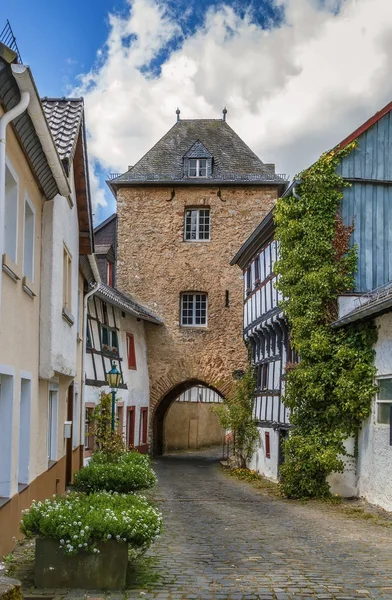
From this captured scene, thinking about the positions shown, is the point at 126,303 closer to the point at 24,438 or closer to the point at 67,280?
the point at 67,280

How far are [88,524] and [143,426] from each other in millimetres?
24071

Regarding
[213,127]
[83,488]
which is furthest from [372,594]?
[213,127]

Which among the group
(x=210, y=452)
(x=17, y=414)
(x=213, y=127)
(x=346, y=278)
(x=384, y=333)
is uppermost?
(x=213, y=127)

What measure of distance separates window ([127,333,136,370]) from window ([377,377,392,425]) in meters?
13.9

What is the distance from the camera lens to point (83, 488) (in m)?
13.9

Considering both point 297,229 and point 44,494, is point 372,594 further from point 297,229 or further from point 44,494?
point 297,229

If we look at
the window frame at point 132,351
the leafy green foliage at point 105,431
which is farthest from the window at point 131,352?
the leafy green foliage at point 105,431

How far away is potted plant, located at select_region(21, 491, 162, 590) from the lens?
7.22m

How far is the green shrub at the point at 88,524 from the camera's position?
7.20 metres

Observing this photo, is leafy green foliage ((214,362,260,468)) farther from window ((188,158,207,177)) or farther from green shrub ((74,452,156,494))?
green shrub ((74,452,156,494))

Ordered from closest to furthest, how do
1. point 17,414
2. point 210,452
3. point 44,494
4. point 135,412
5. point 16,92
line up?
point 16,92
point 17,414
point 44,494
point 135,412
point 210,452

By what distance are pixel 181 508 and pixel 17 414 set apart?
261 inches

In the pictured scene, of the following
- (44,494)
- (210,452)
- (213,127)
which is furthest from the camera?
(210,452)

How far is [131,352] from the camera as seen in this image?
28.8 m
